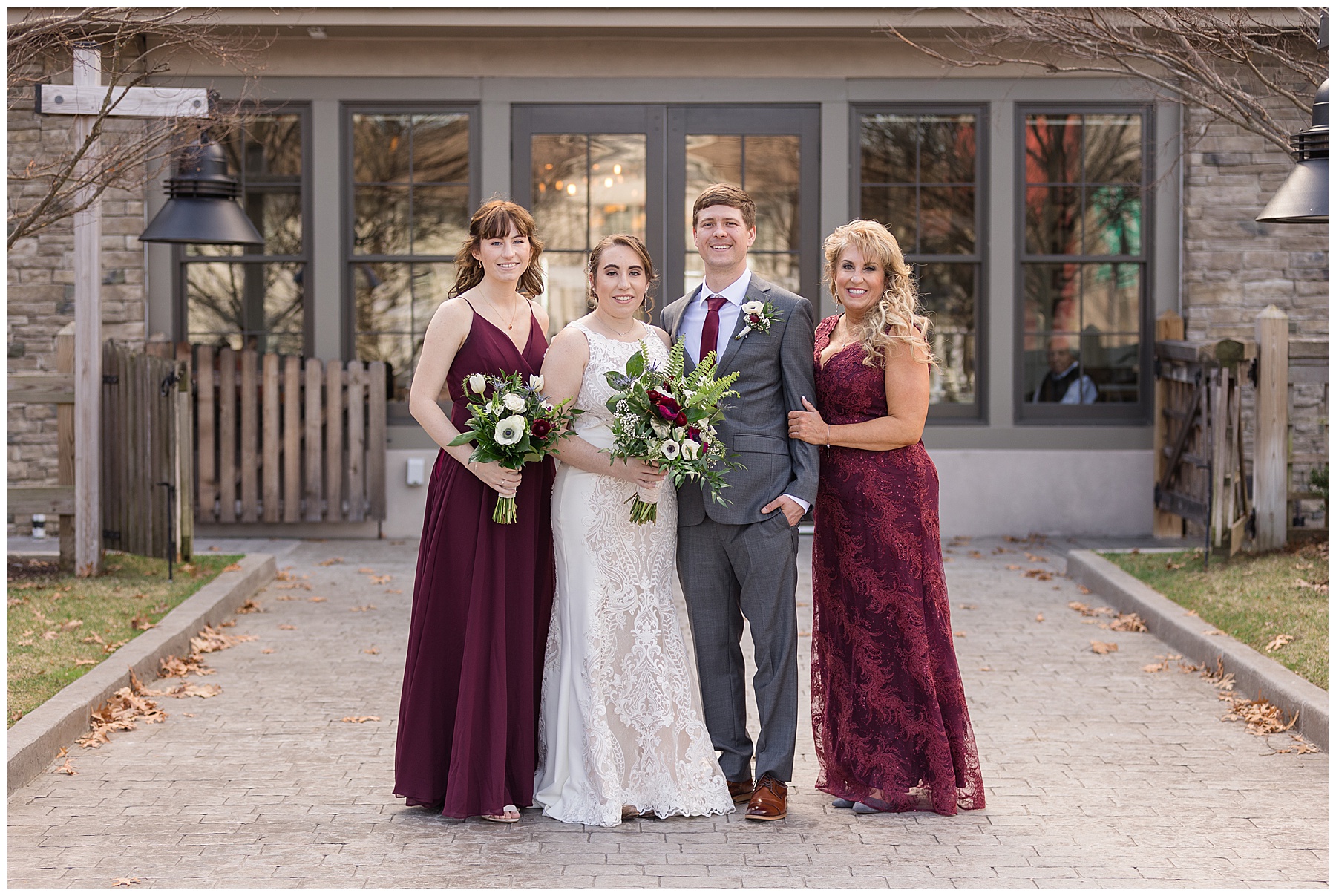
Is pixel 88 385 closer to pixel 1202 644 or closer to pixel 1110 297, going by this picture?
pixel 1202 644

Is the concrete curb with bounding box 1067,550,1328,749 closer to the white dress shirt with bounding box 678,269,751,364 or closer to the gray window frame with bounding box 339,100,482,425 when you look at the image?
the white dress shirt with bounding box 678,269,751,364

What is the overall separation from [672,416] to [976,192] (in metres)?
7.58

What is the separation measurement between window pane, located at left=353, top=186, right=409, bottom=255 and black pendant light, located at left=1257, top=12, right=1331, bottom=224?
6.92 m

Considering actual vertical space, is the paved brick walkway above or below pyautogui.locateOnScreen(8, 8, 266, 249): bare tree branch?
below

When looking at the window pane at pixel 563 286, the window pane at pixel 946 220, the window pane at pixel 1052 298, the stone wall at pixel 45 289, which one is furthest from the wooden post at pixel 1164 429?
the stone wall at pixel 45 289

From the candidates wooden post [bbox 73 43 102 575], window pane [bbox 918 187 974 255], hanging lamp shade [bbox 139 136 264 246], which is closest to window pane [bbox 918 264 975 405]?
window pane [bbox 918 187 974 255]

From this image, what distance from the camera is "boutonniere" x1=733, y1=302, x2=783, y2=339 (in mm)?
4570

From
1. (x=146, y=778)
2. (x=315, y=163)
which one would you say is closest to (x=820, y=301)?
(x=315, y=163)

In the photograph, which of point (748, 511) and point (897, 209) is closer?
point (748, 511)

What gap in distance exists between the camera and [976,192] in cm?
1115

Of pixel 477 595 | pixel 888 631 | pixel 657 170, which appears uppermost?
pixel 657 170

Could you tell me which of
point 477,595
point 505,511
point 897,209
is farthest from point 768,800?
point 897,209

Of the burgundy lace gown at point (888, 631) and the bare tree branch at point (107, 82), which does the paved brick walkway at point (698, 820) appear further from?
the bare tree branch at point (107, 82)

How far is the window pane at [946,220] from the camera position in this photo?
1118 centimetres
